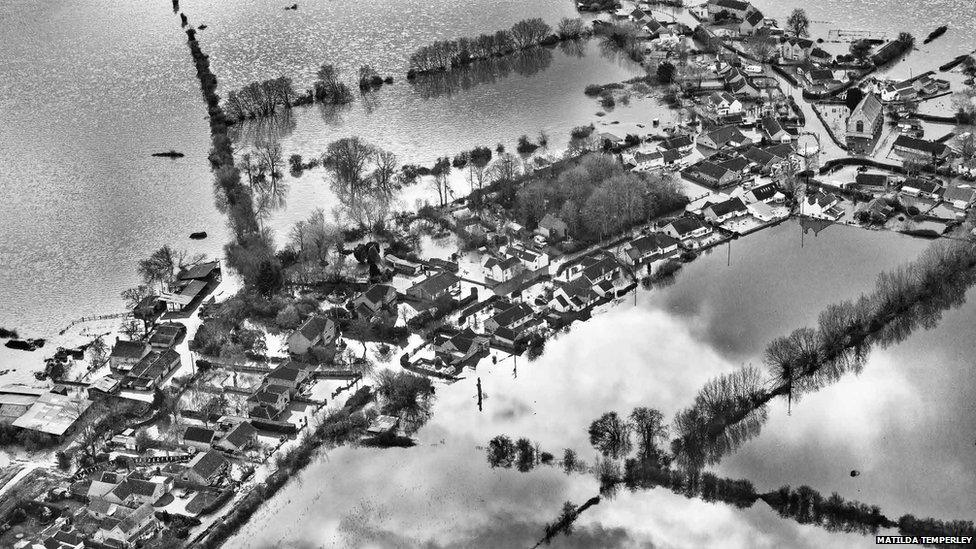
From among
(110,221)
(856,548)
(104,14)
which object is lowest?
(856,548)

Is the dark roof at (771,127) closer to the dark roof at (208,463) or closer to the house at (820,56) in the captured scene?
the house at (820,56)

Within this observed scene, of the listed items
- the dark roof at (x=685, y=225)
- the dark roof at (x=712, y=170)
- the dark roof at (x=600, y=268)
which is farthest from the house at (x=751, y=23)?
the dark roof at (x=600, y=268)

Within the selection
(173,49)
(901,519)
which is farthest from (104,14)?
(901,519)

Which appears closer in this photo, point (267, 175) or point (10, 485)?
point (10, 485)

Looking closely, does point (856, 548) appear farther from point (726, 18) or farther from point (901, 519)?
point (726, 18)

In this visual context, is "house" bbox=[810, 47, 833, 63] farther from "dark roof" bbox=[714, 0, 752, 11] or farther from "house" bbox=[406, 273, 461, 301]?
"house" bbox=[406, 273, 461, 301]

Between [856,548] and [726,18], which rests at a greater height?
[726,18]

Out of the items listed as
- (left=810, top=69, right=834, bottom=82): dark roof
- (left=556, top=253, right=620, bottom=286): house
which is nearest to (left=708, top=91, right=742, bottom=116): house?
(left=810, top=69, right=834, bottom=82): dark roof
